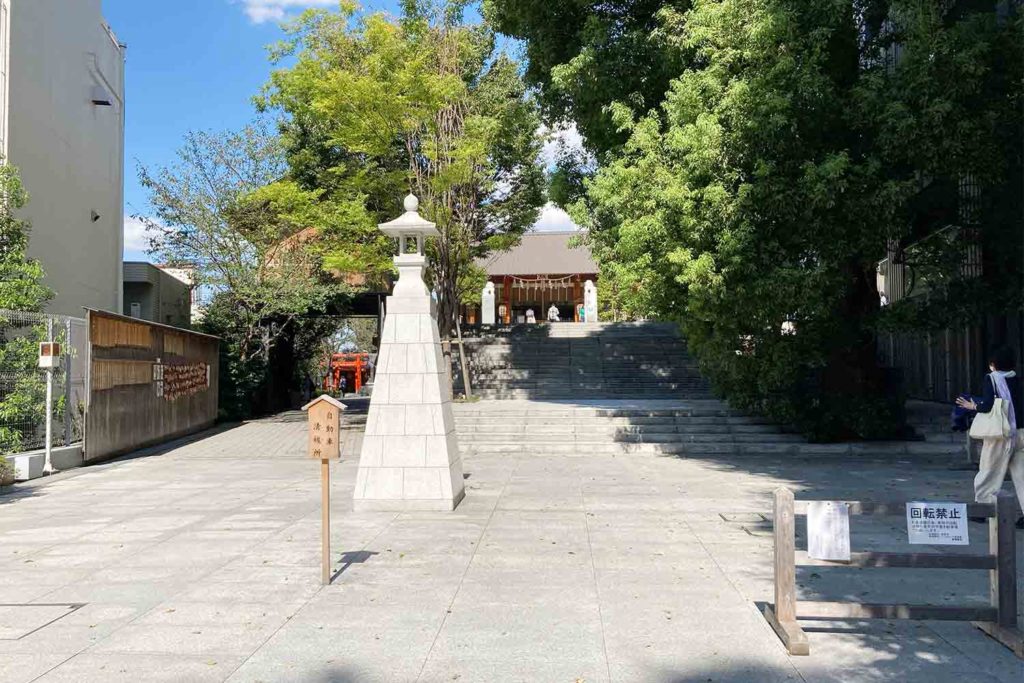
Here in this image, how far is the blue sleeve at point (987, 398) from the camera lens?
7.98m

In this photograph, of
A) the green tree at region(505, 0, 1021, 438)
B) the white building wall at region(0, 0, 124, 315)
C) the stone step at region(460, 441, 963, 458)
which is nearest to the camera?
the green tree at region(505, 0, 1021, 438)

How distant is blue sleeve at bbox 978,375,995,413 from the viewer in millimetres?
7981

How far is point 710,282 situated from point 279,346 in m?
20.5

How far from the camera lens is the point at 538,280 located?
4497cm

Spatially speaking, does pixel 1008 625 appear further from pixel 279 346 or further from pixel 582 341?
pixel 279 346

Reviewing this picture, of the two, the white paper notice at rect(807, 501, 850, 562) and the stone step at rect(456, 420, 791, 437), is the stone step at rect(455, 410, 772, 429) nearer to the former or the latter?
the stone step at rect(456, 420, 791, 437)

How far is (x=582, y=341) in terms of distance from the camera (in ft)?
99.8

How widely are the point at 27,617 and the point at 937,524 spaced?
603cm

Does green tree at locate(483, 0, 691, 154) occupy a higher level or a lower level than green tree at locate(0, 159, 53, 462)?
higher

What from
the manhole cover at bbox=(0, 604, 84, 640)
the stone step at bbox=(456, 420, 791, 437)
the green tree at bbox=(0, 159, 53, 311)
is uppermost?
the green tree at bbox=(0, 159, 53, 311)

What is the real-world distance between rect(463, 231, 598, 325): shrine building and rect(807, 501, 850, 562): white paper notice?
3764 cm

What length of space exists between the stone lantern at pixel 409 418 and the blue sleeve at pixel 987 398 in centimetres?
570

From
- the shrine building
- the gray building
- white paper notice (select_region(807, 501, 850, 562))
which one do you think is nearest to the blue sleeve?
white paper notice (select_region(807, 501, 850, 562))

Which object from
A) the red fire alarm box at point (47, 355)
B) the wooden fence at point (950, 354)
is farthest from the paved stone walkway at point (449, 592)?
the wooden fence at point (950, 354)
